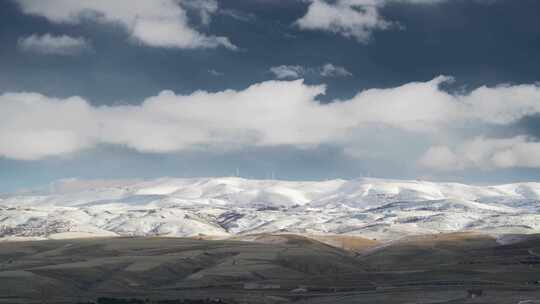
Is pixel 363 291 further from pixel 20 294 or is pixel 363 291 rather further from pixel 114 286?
pixel 20 294

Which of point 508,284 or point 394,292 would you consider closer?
point 394,292

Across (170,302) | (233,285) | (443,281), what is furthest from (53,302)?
(443,281)

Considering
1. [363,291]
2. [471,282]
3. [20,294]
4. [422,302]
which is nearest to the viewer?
[422,302]

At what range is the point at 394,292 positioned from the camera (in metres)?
166

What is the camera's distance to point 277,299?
159 metres

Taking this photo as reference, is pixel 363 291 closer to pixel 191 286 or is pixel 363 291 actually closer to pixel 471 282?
pixel 471 282

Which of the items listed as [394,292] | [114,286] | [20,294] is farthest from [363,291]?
[20,294]

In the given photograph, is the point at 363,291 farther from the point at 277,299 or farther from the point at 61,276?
the point at 61,276

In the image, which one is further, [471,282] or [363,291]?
[471,282]

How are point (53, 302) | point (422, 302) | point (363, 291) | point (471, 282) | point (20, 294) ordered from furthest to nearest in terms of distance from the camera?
point (471, 282) → point (363, 291) → point (20, 294) → point (53, 302) → point (422, 302)

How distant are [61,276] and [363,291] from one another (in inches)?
3748

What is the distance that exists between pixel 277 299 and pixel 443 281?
6207 cm

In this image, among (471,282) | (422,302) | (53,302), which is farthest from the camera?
(471,282)

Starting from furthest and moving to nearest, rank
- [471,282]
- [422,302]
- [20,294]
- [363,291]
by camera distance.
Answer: [471,282]
[363,291]
[20,294]
[422,302]
